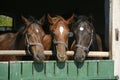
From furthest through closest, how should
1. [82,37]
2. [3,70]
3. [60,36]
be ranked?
[82,37]
[60,36]
[3,70]

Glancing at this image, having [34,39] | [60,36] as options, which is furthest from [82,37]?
[34,39]

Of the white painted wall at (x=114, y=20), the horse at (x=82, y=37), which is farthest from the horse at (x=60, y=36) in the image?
the white painted wall at (x=114, y=20)

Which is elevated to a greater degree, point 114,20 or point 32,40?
point 114,20

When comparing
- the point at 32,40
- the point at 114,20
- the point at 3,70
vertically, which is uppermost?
the point at 114,20

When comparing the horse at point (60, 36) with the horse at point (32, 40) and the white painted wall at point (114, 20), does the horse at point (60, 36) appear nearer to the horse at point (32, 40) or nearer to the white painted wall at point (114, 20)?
the horse at point (32, 40)

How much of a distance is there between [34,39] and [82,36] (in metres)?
0.63

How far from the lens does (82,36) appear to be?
537 centimetres

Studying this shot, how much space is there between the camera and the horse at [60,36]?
506 centimetres

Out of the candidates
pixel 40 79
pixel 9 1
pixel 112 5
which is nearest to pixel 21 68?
pixel 40 79

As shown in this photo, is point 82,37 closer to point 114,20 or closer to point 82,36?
point 82,36

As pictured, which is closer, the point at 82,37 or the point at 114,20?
the point at 114,20

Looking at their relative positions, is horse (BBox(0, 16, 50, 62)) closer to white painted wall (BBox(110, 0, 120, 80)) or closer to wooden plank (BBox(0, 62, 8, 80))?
wooden plank (BBox(0, 62, 8, 80))

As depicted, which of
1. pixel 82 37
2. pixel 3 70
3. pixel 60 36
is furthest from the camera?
pixel 82 37

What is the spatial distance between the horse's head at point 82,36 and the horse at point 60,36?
5.7 inches
